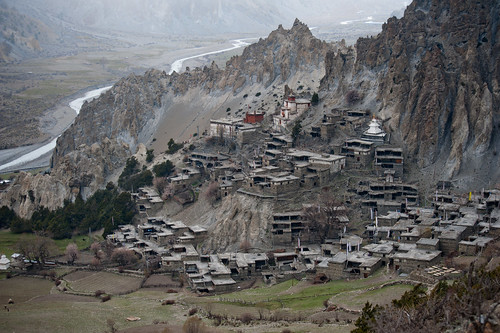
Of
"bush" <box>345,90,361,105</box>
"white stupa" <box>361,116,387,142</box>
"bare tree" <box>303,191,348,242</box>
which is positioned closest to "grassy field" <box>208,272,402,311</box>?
"bare tree" <box>303,191,348,242</box>

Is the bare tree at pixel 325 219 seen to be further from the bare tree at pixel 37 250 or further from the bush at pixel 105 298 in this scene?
the bare tree at pixel 37 250

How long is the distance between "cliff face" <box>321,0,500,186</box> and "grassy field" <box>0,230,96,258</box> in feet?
96.4

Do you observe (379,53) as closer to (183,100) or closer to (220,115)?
(220,115)

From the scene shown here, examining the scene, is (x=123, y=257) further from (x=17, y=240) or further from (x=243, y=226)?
(x=17, y=240)

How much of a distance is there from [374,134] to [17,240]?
35045 mm

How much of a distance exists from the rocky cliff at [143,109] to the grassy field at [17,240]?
329 inches

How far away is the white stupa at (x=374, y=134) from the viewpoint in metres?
68.9

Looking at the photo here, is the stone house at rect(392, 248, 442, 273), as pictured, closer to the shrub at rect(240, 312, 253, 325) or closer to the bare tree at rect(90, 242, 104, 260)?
the shrub at rect(240, 312, 253, 325)

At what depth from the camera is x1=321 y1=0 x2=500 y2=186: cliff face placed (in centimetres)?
6544

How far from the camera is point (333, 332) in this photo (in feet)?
136

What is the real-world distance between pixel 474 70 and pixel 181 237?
2806cm

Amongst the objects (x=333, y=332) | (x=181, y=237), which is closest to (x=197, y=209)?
(x=181, y=237)

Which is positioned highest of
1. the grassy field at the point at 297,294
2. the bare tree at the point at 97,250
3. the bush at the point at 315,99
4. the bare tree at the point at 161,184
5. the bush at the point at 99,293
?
the bush at the point at 315,99

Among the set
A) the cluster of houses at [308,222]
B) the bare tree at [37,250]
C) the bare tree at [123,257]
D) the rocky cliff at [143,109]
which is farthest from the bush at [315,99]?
the bare tree at [37,250]
